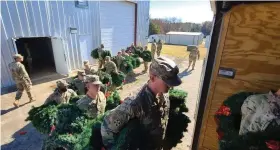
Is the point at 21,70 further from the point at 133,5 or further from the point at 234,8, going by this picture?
the point at 133,5

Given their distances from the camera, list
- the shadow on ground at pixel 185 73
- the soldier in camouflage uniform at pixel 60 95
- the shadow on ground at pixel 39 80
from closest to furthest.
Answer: the soldier in camouflage uniform at pixel 60 95 < the shadow on ground at pixel 39 80 < the shadow on ground at pixel 185 73

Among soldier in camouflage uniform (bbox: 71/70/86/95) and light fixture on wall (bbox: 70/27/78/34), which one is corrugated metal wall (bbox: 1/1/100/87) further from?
soldier in camouflage uniform (bbox: 71/70/86/95)

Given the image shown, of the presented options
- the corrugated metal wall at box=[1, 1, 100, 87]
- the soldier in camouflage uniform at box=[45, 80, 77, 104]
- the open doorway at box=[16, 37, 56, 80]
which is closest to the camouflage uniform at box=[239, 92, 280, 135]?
the soldier in camouflage uniform at box=[45, 80, 77, 104]

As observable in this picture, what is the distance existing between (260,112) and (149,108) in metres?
1.13

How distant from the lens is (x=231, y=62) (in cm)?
246

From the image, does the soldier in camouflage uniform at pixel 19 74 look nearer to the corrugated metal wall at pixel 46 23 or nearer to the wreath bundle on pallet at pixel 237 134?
the corrugated metal wall at pixel 46 23

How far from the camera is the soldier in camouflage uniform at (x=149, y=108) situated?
1946mm

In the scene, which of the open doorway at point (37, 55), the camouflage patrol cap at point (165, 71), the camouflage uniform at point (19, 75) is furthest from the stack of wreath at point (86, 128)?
the open doorway at point (37, 55)

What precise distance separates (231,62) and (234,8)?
0.72 m

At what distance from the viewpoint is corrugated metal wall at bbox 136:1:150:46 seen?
15750 millimetres

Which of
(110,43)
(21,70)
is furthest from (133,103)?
(110,43)

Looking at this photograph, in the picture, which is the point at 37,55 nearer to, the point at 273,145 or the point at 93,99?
the point at 93,99

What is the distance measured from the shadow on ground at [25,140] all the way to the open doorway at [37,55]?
5337mm

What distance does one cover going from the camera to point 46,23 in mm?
8820
